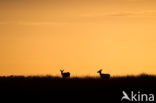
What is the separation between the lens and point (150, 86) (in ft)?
135

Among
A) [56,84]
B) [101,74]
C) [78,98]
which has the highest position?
[101,74]

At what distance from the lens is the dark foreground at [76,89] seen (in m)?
38.4

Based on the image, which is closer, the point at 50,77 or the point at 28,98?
the point at 28,98

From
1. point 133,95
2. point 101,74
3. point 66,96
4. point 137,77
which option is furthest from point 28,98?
point 101,74

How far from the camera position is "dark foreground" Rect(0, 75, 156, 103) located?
38.4 m

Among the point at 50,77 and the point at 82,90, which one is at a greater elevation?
the point at 50,77

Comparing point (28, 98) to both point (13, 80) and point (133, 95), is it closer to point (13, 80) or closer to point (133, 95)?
point (133, 95)

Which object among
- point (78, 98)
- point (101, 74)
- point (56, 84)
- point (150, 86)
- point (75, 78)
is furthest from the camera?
point (101, 74)

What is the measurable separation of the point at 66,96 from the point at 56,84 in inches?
264

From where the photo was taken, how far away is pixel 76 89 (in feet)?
138

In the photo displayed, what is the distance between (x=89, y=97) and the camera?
127ft

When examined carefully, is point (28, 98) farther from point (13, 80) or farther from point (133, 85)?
point (13, 80)

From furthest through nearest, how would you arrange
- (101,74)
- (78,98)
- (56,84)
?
(101,74), (56,84), (78,98)

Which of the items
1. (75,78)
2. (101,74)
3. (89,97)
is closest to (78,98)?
(89,97)
